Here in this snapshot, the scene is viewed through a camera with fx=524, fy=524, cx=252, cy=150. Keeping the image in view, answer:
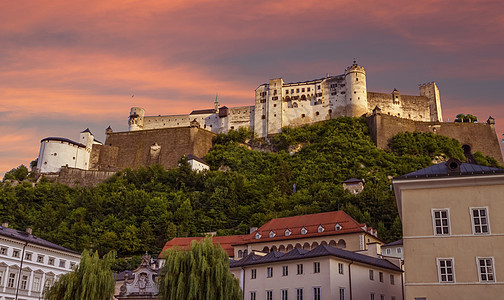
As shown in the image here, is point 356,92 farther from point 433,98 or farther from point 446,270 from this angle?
point 446,270

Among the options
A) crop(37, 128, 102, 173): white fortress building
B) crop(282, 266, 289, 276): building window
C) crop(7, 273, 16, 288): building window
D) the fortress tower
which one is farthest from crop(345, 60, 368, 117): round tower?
crop(7, 273, 16, 288): building window

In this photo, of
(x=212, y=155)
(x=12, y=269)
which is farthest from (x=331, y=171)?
(x=12, y=269)

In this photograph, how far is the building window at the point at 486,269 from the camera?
23.6 m

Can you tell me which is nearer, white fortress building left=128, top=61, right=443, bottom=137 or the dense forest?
the dense forest

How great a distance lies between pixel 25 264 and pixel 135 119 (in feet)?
224

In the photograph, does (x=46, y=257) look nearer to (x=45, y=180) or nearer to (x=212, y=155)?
(x=45, y=180)

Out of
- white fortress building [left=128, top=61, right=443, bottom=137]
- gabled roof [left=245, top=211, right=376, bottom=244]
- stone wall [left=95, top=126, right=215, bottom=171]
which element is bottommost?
gabled roof [left=245, top=211, right=376, bottom=244]

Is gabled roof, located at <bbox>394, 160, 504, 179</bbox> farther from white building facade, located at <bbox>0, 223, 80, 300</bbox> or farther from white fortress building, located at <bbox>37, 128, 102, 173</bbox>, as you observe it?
white fortress building, located at <bbox>37, 128, 102, 173</bbox>

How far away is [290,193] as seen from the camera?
78875mm

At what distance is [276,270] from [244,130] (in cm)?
6164

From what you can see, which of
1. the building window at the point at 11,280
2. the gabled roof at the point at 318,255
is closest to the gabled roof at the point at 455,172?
the gabled roof at the point at 318,255

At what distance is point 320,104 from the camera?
3836 inches

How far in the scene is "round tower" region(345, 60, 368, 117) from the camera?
308ft

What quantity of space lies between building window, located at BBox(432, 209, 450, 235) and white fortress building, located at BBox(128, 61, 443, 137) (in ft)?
222
